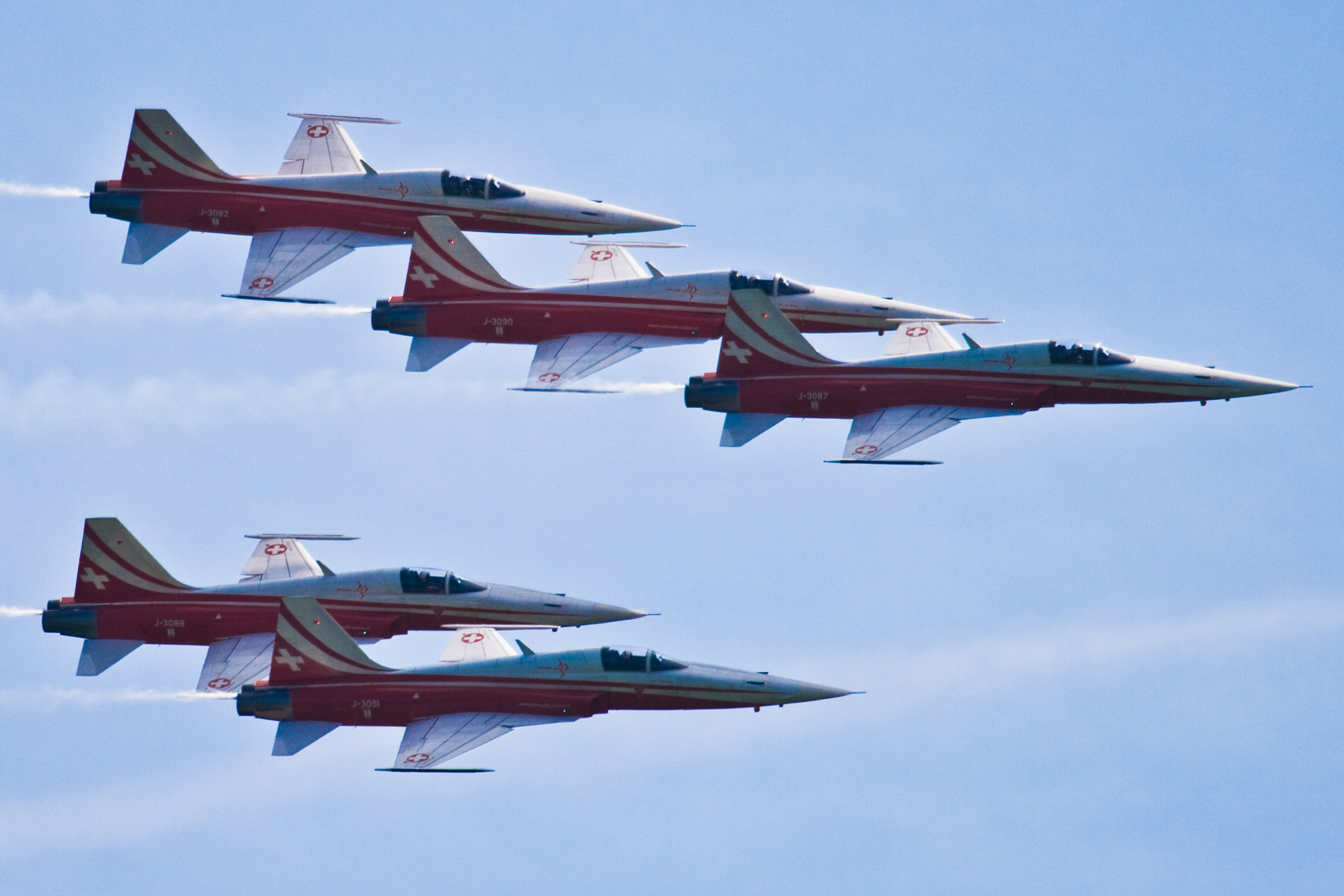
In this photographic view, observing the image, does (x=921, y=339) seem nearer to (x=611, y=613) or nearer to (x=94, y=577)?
(x=611, y=613)

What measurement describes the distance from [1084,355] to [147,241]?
105ft

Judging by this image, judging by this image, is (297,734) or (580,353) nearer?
(297,734)

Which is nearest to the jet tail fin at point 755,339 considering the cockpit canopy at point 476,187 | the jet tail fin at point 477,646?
the cockpit canopy at point 476,187

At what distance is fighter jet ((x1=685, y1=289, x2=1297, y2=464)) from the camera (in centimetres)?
11312

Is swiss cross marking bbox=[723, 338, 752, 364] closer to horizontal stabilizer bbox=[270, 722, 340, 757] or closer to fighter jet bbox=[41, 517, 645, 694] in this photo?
fighter jet bbox=[41, 517, 645, 694]

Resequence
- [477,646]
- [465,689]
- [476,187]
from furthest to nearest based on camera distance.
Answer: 1. [476,187]
2. [477,646]
3. [465,689]

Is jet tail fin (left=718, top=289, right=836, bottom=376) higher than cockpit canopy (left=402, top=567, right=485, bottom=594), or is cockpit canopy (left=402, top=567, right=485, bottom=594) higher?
jet tail fin (left=718, top=289, right=836, bottom=376)

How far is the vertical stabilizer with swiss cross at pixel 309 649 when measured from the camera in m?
109

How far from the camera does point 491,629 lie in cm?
11262

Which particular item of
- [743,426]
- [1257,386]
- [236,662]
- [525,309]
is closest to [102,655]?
[236,662]

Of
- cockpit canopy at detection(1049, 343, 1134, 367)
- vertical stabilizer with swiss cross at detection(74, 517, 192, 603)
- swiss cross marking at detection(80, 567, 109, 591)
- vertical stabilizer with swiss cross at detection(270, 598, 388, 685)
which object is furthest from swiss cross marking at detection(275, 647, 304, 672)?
cockpit canopy at detection(1049, 343, 1134, 367)

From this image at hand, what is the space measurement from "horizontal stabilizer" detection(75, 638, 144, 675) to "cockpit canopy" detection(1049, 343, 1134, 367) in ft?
104

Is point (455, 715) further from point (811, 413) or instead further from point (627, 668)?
point (811, 413)

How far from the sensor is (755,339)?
4459 inches
